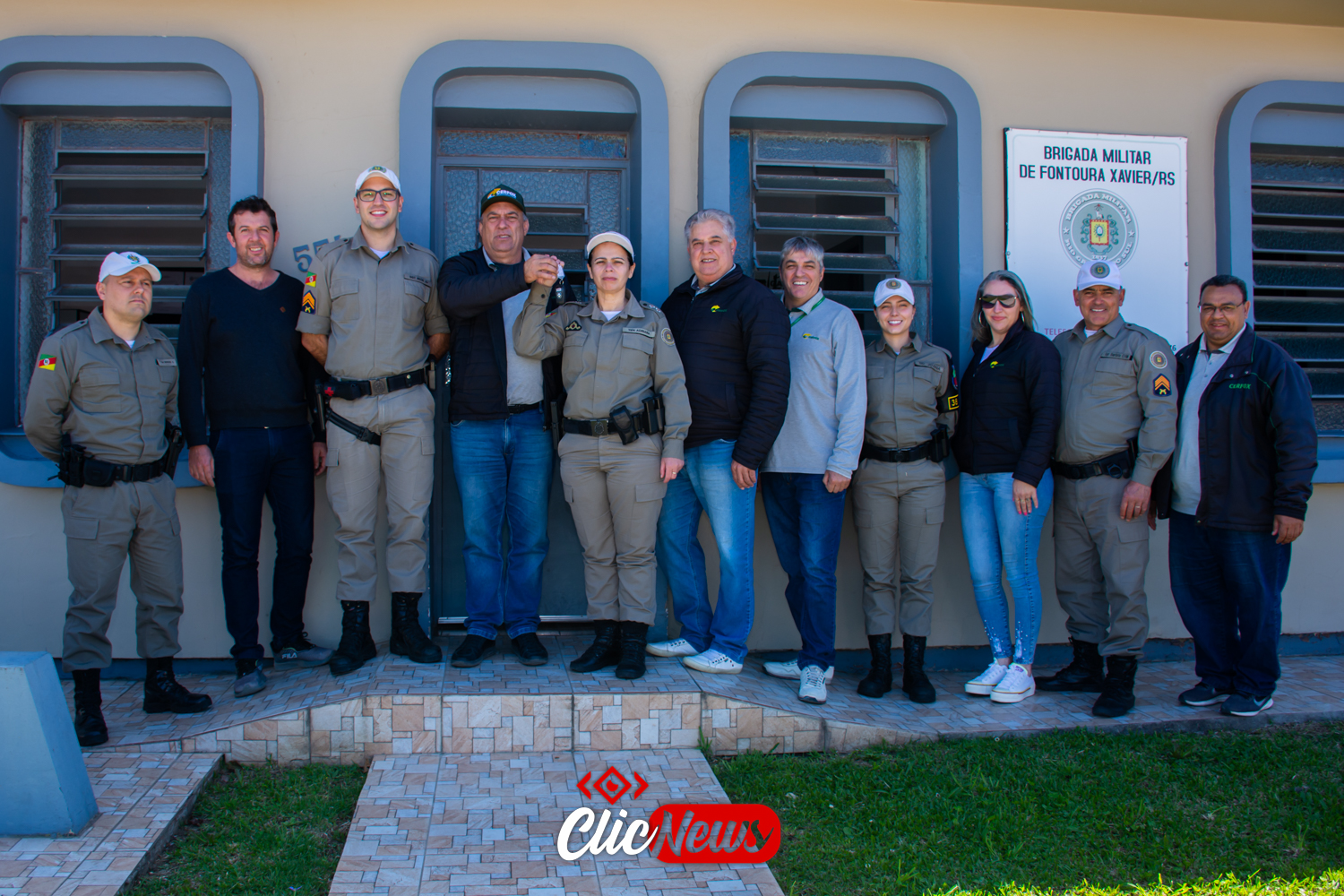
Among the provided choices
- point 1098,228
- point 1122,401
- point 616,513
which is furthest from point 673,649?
point 1098,228

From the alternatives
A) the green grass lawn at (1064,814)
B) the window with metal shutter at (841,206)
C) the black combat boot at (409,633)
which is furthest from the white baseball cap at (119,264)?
the green grass lawn at (1064,814)

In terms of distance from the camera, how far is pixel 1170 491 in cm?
407

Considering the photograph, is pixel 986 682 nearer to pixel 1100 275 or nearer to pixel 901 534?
pixel 901 534

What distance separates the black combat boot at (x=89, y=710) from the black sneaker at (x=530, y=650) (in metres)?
1.66

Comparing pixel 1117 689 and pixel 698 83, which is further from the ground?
pixel 698 83

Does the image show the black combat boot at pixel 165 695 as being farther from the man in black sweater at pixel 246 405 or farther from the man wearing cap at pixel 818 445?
the man wearing cap at pixel 818 445

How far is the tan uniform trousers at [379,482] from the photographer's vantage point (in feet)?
12.2

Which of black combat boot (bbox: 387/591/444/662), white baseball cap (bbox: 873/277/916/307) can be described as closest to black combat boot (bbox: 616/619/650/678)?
black combat boot (bbox: 387/591/444/662)

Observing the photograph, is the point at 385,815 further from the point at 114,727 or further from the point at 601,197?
the point at 601,197

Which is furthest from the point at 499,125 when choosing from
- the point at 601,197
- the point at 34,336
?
the point at 34,336

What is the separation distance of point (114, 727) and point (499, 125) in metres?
3.38

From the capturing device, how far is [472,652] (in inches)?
150

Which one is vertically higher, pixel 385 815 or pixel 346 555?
pixel 346 555

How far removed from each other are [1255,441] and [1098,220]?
1560 millimetres
